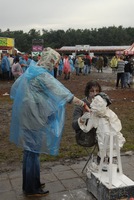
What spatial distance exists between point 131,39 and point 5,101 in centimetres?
10055

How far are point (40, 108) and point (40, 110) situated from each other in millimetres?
23

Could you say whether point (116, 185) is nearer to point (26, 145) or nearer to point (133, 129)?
point (26, 145)

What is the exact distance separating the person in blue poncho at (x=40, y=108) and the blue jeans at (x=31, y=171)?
0.01 meters

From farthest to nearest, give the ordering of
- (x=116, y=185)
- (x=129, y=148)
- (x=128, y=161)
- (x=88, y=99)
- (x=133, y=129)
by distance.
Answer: (x=133, y=129), (x=129, y=148), (x=128, y=161), (x=88, y=99), (x=116, y=185)

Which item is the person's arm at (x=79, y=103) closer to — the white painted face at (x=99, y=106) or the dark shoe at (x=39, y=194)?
the white painted face at (x=99, y=106)

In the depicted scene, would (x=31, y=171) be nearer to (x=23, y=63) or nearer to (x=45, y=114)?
(x=45, y=114)

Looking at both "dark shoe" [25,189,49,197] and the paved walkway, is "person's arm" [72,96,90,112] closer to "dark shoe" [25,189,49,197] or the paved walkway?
the paved walkway

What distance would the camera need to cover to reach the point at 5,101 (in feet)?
39.1

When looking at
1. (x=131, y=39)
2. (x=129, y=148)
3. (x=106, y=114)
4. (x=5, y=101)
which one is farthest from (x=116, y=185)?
(x=131, y=39)

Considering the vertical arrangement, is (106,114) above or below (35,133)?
above

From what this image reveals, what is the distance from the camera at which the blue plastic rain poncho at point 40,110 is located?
3.78m

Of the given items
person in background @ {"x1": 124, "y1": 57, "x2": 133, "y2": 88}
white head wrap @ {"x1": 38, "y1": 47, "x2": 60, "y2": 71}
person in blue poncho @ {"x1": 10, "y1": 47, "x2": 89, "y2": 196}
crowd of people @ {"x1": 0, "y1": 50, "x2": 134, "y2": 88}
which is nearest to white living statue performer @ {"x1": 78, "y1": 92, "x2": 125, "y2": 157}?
person in blue poncho @ {"x1": 10, "y1": 47, "x2": 89, "y2": 196}

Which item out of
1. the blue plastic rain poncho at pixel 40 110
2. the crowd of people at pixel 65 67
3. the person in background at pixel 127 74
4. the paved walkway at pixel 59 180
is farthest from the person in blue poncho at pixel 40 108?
the person in background at pixel 127 74

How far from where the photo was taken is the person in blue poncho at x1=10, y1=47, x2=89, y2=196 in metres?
3.79
